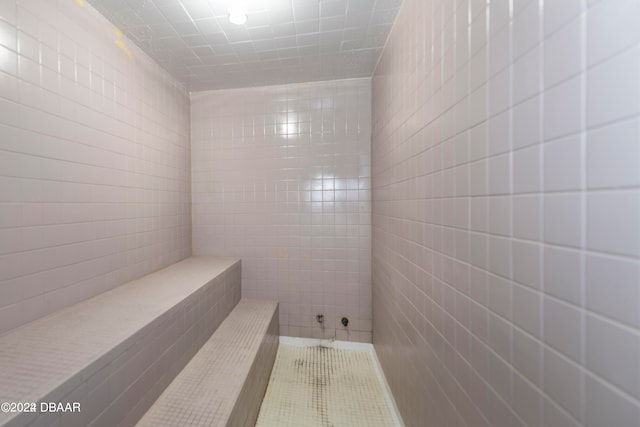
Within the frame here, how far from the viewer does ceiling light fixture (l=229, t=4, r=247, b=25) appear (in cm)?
138

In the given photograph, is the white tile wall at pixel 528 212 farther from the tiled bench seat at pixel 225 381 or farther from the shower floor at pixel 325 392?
the tiled bench seat at pixel 225 381

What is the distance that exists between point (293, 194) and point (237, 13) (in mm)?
1396

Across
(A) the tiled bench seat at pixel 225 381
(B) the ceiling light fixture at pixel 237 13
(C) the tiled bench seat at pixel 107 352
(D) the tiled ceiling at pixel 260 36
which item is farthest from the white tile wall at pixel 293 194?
(B) the ceiling light fixture at pixel 237 13

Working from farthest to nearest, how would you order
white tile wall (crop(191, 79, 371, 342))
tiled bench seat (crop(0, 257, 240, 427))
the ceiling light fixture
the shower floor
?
white tile wall (crop(191, 79, 371, 342))
the shower floor
the ceiling light fixture
tiled bench seat (crop(0, 257, 240, 427))

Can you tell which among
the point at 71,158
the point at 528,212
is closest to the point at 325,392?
the point at 528,212

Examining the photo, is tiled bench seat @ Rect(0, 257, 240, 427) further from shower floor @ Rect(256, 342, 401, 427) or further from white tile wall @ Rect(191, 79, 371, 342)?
white tile wall @ Rect(191, 79, 371, 342)

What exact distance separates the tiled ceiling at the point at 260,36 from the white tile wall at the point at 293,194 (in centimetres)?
24

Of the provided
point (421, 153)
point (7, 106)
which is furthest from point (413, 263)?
point (7, 106)

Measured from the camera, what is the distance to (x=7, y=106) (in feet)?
3.32

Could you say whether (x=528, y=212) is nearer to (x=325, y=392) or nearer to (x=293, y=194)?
(x=325, y=392)

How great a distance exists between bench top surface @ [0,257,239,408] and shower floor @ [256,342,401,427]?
968 mm

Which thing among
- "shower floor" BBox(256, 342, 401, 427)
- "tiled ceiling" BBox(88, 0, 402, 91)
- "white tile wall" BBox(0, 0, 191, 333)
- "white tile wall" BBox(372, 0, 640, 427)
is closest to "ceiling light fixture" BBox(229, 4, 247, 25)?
"tiled ceiling" BBox(88, 0, 402, 91)

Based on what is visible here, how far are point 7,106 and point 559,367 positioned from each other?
6.86ft

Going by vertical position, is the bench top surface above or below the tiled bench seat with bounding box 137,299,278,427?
above
